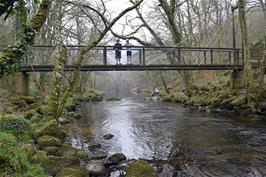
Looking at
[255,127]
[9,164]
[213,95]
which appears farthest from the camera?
[213,95]

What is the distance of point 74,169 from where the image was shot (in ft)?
26.4

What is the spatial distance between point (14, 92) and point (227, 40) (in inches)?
1188

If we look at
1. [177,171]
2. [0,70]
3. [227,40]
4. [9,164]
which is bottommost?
[177,171]

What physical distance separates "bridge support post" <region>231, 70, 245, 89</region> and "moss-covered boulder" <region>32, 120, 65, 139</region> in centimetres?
1539

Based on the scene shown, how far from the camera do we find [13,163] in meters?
7.05

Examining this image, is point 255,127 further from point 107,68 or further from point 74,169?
point 74,169

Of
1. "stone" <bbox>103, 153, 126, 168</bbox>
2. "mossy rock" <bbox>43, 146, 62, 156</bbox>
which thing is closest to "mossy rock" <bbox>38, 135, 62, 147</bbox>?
"mossy rock" <bbox>43, 146, 62, 156</bbox>

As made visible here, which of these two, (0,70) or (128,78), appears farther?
(128,78)

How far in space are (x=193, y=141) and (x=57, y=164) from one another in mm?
6222

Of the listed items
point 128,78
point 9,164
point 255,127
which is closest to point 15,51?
point 9,164

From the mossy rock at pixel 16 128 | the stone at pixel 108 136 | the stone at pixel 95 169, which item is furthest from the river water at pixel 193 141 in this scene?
the mossy rock at pixel 16 128

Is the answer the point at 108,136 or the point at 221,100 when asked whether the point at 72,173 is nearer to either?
the point at 108,136

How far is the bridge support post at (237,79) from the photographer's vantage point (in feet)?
81.1

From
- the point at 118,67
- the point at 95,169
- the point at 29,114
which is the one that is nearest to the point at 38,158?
the point at 95,169
